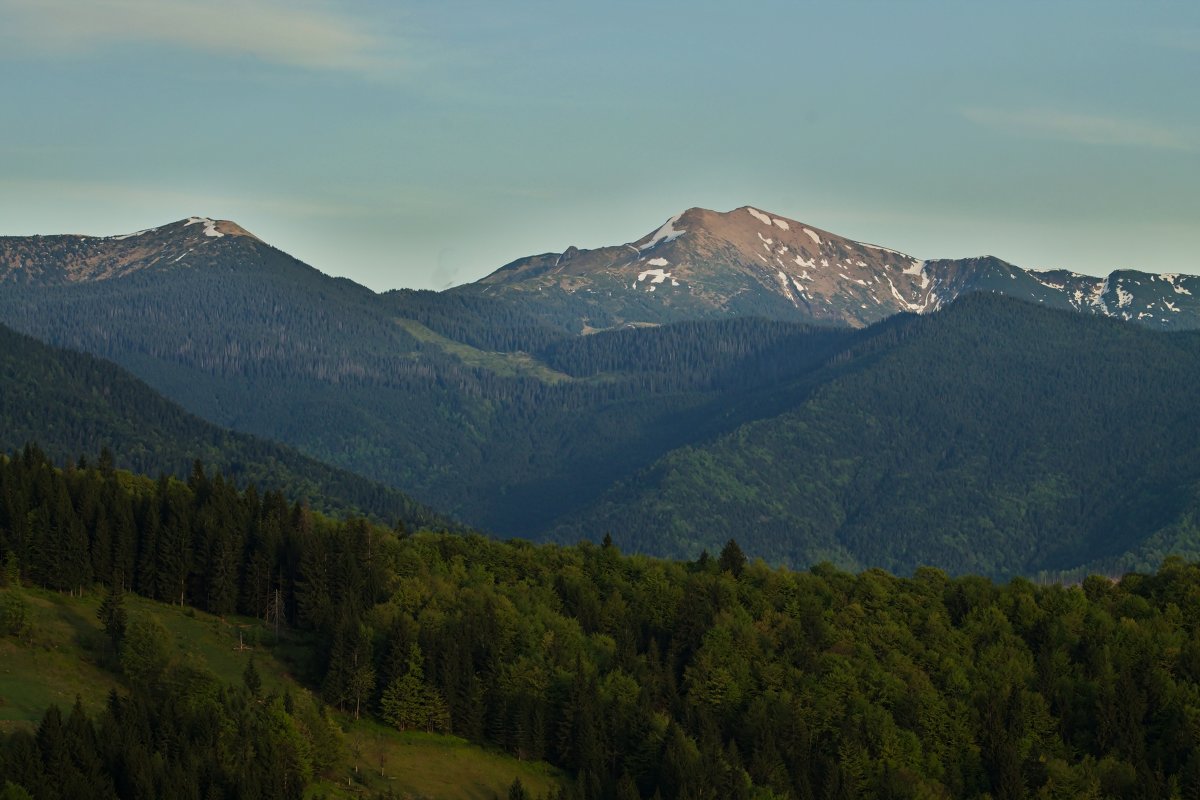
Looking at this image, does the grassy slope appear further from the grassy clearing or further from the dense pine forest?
the dense pine forest

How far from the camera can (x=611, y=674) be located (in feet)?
582

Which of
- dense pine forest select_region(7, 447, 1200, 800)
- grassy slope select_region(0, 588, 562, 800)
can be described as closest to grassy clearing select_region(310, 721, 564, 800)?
grassy slope select_region(0, 588, 562, 800)

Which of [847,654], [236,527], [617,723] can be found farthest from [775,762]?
[236,527]

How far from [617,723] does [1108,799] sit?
44542mm

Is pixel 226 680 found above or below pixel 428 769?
above

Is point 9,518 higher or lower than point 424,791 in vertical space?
higher

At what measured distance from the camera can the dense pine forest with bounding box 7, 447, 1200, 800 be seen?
164 m

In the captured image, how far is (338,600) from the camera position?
181000 mm

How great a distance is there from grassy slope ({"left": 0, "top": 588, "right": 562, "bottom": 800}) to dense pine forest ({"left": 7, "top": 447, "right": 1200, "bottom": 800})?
2330 mm

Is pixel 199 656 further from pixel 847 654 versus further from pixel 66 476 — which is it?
pixel 847 654

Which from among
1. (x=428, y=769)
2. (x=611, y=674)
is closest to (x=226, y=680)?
→ (x=428, y=769)

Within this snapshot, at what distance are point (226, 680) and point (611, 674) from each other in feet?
126

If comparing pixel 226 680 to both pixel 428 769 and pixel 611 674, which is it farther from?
pixel 611 674

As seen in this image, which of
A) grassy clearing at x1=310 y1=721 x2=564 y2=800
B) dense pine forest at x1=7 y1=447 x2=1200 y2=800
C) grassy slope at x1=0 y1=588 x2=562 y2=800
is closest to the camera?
grassy slope at x1=0 y1=588 x2=562 y2=800
